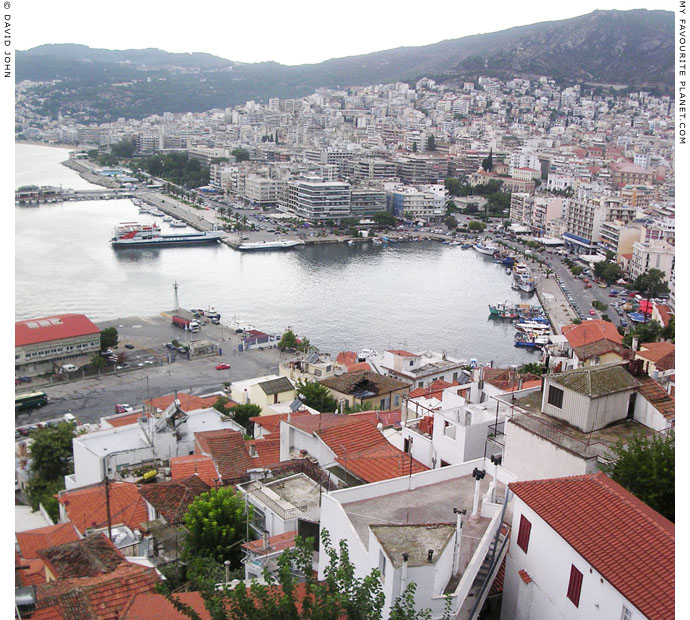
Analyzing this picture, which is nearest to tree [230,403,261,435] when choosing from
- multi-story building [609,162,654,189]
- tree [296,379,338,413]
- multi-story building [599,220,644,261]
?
tree [296,379,338,413]

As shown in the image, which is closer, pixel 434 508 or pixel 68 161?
pixel 434 508

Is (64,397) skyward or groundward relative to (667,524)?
groundward

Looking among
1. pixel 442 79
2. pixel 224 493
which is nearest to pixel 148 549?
pixel 224 493

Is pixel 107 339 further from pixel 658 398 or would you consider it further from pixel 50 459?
pixel 658 398

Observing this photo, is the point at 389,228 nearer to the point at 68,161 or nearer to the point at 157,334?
the point at 157,334

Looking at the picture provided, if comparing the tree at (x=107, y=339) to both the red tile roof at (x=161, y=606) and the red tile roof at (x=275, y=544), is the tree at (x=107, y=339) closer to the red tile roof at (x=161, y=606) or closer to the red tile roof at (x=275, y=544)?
the red tile roof at (x=275, y=544)

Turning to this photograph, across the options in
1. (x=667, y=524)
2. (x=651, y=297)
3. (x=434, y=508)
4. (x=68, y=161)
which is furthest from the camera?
(x=68, y=161)

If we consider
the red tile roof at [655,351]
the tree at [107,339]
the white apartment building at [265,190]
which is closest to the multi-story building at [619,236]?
the red tile roof at [655,351]
